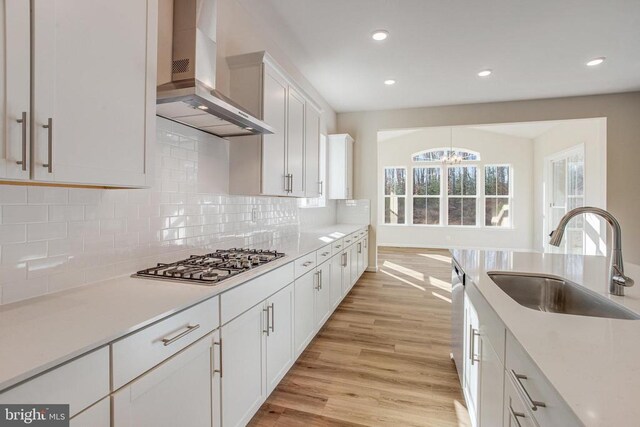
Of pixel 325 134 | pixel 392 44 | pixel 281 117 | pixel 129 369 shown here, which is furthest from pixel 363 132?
pixel 129 369

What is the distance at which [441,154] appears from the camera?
28.3ft

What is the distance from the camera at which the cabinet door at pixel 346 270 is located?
3.92 metres

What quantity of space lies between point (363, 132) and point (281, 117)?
3379 millimetres

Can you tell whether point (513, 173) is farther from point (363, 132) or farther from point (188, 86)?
point (188, 86)

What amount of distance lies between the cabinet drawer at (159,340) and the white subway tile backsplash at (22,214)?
0.72m

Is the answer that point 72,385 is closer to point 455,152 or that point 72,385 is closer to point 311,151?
point 311,151

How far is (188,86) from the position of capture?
161cm

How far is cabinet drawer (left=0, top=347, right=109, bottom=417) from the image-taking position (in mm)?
766

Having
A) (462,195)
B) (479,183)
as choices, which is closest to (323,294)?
(462,195)

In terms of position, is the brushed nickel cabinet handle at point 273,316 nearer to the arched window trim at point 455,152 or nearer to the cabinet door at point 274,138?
the cabinet door at point 274,138

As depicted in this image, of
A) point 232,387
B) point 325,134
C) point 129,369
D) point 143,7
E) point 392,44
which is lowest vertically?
point 232,387

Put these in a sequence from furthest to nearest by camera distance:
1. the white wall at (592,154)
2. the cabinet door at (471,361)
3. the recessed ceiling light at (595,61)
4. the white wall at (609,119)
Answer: the white wall at (592,154), the white wall at (609,119), the recessed ceiling light at (595,61), the cabinet door at (471,361)

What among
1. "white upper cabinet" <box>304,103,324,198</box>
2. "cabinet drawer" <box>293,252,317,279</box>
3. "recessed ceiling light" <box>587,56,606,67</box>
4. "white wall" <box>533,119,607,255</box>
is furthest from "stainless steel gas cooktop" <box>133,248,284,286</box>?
"white wall" <box>533,119,607,255</box>

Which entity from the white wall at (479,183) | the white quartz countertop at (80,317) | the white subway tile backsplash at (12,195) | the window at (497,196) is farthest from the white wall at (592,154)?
the white subway tile backsplash at (12,195)
